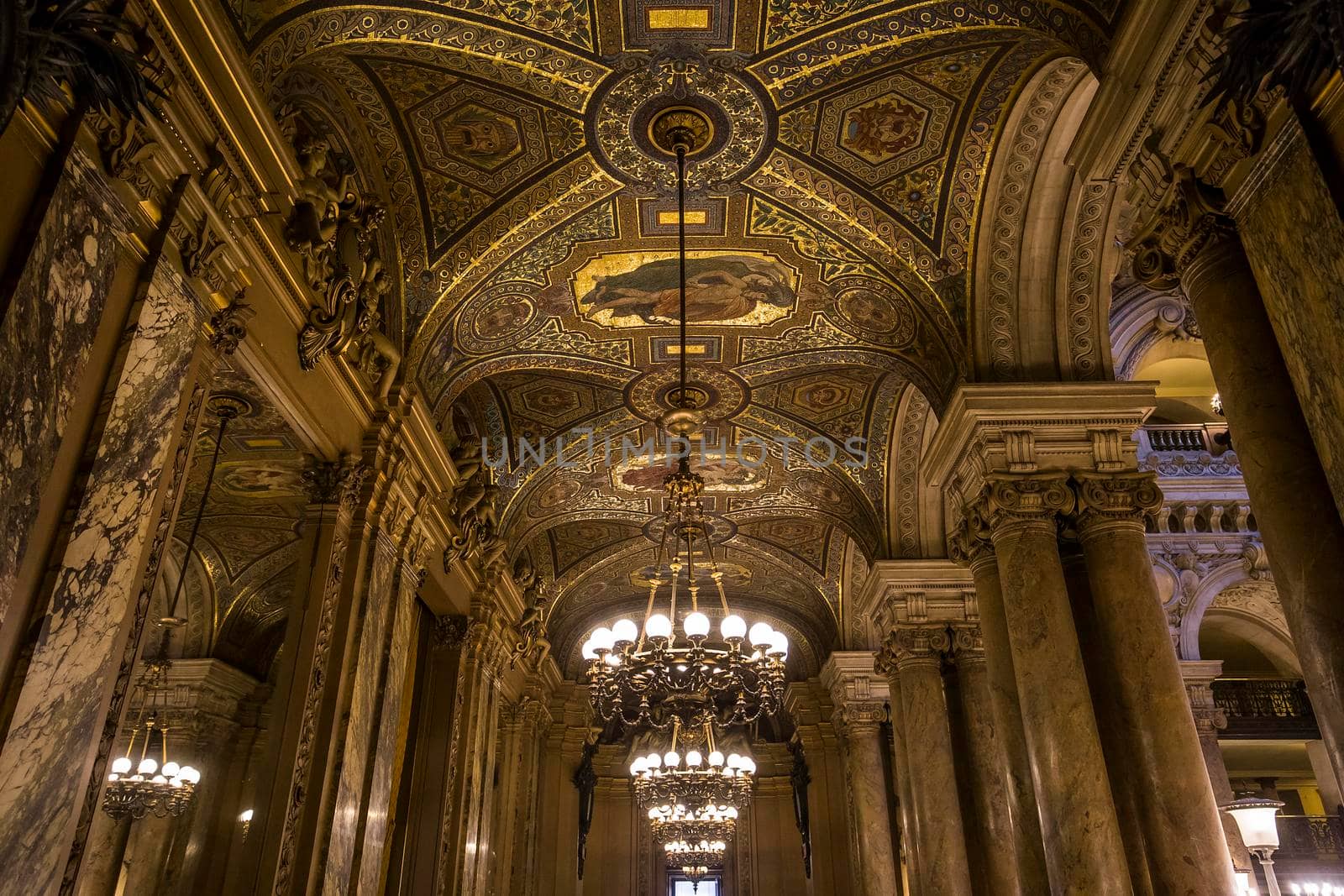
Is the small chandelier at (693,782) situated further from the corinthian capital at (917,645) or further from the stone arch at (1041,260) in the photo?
the stone arch at (1041,260)

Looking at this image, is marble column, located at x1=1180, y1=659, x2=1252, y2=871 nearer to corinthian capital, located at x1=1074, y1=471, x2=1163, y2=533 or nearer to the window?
corinthian capital, located at x1=1074, y1=471, x2=1163, y2=533

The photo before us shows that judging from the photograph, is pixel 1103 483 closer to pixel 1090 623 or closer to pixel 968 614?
pixel 1090 623

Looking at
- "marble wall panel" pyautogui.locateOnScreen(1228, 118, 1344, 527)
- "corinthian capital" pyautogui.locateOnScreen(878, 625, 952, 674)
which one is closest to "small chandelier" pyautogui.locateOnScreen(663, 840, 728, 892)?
"corinthian capital" pyautogui.locateOnScreen(878, 625, 952, 674)

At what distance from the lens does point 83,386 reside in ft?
12.1

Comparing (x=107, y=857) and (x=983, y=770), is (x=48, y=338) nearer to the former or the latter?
(x=983, y=770)

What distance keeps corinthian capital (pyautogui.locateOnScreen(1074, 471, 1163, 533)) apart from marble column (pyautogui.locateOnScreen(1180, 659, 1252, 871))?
4.51 m

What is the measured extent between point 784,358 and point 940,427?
2499 millimetres

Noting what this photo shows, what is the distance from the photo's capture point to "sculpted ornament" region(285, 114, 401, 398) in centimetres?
561

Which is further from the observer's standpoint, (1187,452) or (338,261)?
(1187,452)

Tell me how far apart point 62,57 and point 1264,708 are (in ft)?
45.7

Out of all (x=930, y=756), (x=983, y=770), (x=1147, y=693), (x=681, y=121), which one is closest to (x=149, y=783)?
(x=930, y=756)

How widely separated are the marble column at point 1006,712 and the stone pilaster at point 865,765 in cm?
577

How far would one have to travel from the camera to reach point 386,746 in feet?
22.9

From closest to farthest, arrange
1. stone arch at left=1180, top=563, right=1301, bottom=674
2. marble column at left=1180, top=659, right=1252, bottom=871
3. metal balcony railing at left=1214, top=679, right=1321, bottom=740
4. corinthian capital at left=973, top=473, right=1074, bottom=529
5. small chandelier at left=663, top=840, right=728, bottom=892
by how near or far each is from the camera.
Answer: corinthian capital at left=973, top=473, right=1074, bottom=529, marble column at left=1180, top=659, right=1252, bottom=871, stone arch at left=1180, top=563, right=1301, bottom=674, metal balcony railing at left=1214, top=679, right=1321, bottom=740, small chandelier at left=663, top=840, right=728, bottom=892
